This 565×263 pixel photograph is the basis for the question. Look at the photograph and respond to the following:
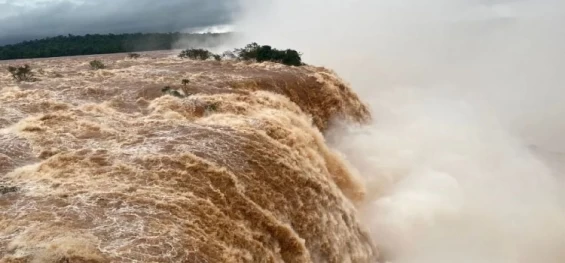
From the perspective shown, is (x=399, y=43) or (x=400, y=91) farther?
(x=399, y=43)

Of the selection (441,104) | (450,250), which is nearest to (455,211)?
(450,250)

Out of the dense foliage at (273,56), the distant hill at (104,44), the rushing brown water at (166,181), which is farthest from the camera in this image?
the distant hill at (104,44)

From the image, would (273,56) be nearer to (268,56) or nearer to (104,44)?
(268,56)

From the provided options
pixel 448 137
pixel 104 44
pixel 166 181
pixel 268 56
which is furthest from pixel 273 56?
pixel 104 44

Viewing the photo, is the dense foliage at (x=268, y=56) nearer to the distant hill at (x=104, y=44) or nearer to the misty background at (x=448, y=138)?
the misty background at (x=448, y=138)

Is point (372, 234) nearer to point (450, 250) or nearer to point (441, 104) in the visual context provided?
point (450, 250)

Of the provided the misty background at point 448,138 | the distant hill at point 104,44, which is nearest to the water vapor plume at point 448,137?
the misty background at point 448,138
